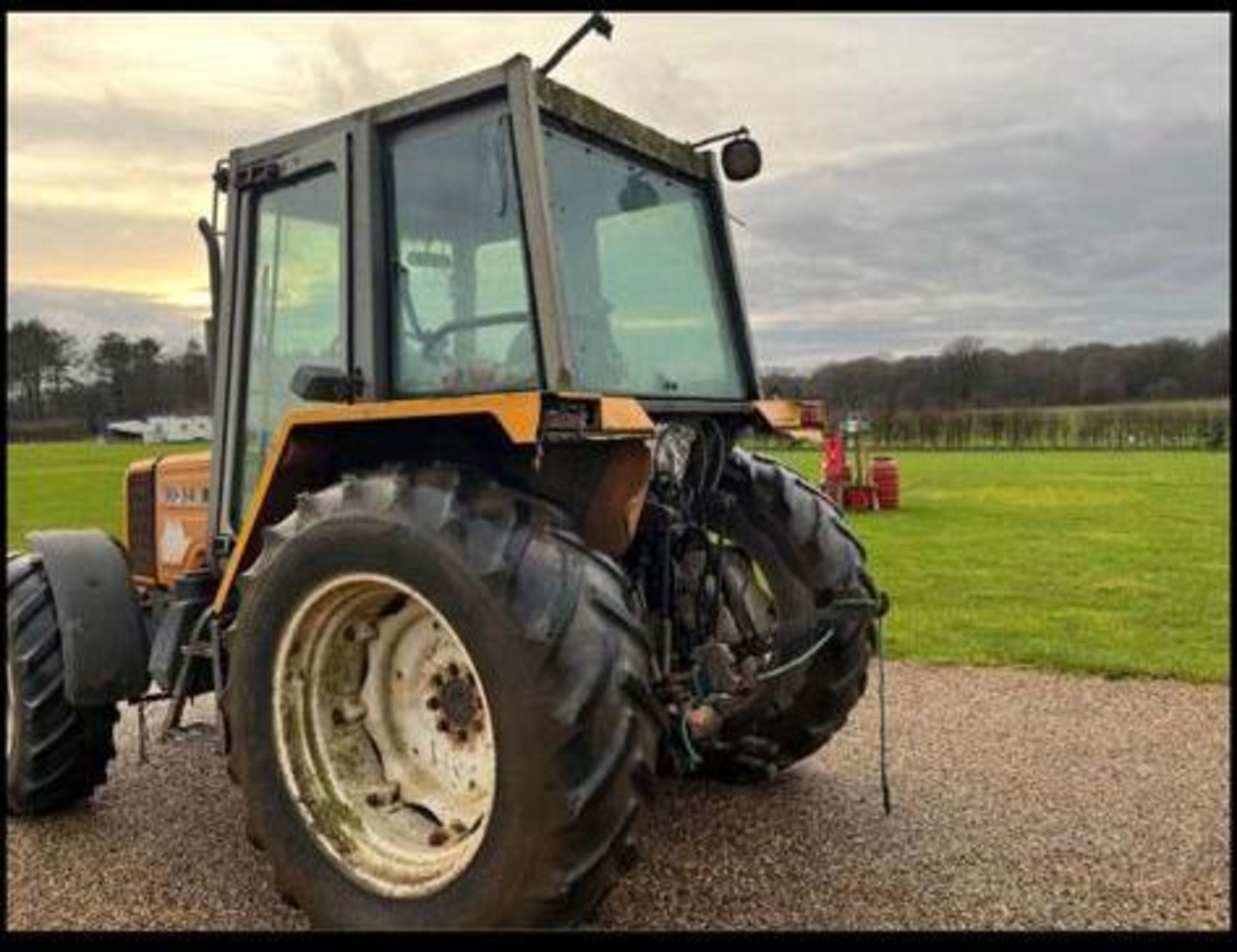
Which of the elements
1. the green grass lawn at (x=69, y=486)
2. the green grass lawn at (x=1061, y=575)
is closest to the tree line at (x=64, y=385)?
the green grass lawn at (x=69, y=486)

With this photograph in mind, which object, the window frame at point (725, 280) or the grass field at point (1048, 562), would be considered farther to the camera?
the grass field at point (1048, 562)

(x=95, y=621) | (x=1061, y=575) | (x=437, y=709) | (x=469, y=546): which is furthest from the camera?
(x=1061, y=575)

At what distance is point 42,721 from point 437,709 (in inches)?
71.3

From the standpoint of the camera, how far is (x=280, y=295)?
4.19m

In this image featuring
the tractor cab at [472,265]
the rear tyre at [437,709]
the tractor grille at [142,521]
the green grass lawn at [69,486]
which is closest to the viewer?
the rear tyre at [437,709]

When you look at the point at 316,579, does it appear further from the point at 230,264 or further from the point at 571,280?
the point at 230,264

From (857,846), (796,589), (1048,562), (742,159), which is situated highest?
(742,159)

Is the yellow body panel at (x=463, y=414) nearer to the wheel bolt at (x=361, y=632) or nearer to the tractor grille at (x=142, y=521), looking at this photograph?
the wheel bolt at (x=361, y=632)

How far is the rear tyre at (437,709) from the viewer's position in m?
2.75

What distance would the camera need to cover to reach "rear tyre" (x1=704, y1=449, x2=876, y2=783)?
170 inches

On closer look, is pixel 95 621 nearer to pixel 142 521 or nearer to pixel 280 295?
pixel 142 521

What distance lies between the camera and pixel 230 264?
4379mm

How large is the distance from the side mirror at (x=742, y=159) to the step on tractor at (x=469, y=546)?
16mm

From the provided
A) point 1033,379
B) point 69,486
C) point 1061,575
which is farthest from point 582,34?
point 1033,379
